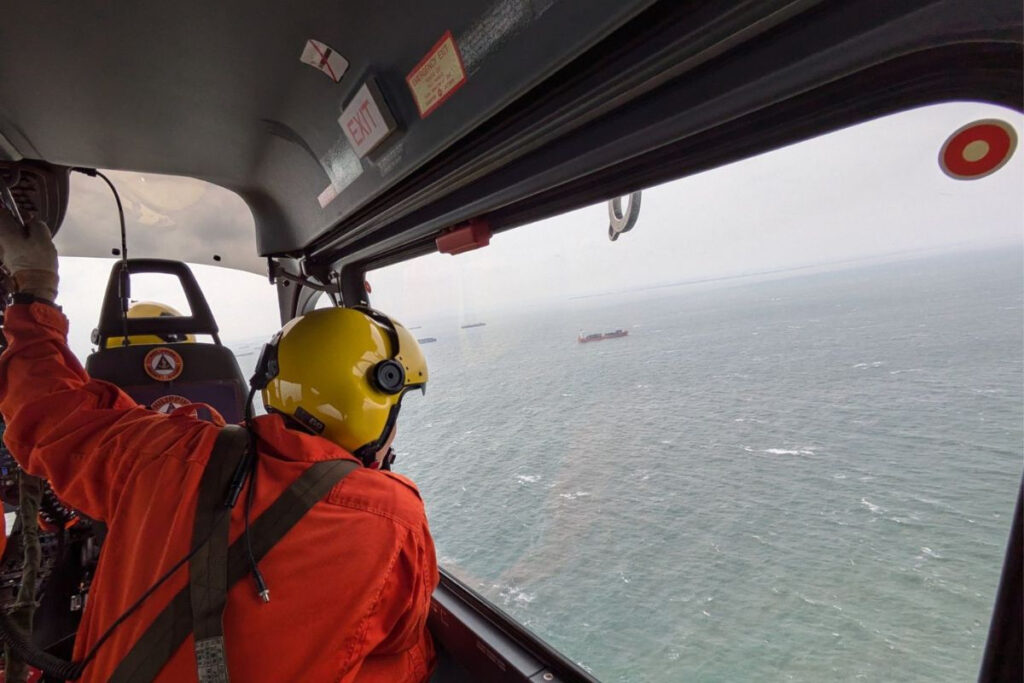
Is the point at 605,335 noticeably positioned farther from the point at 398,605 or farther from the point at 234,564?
the point at 234,564

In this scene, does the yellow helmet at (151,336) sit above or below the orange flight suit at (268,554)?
above

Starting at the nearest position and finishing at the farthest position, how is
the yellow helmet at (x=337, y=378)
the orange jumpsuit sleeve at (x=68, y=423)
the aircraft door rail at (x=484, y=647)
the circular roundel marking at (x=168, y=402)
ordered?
the orange jumpsuit sleeve at (x=68, y=423), the yellow helmet at (x=337, y=378), the aircraft door rail at (x=484, y=647), the circular roundel marking at (x=168, y=402)

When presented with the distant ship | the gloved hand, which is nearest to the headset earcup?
the gloved hand

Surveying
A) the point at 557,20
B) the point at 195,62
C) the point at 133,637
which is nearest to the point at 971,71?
the point at 557,20

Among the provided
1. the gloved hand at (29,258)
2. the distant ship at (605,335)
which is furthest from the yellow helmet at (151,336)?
the distant ship at (605,335)

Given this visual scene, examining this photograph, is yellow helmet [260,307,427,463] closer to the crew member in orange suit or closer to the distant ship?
the crew member in orange suit


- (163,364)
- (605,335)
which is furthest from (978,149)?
(605,335)

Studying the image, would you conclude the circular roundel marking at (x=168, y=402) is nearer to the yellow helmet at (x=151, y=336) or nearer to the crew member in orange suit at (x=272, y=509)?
the yellow helmet at (x=151, y=336)
